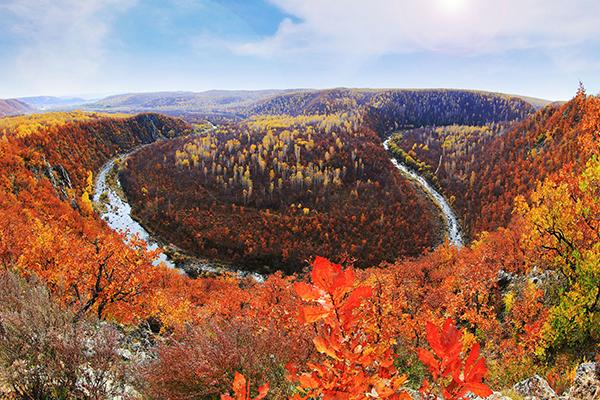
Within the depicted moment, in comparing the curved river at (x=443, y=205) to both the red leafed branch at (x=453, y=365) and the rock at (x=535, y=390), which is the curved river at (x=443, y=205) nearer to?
the rock at (x=535, y=390)

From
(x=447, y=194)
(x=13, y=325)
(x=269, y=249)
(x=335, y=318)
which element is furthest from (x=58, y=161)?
(x=447, y=194)

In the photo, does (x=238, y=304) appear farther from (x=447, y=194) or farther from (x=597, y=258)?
(x=447, y=194)

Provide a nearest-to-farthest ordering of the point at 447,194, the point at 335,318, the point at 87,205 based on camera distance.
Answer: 1. the point at 335,318
2. the point at 87,205
3. the point at 447,194

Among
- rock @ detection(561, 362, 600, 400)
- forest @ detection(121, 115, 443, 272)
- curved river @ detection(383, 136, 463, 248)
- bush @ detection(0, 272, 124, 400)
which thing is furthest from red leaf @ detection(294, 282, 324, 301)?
curved river @ detection(383, 136, 463, 248)

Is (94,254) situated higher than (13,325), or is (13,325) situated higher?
(13,325)

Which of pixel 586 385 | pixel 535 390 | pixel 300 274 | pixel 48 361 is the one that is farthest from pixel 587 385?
pixel 300 274
